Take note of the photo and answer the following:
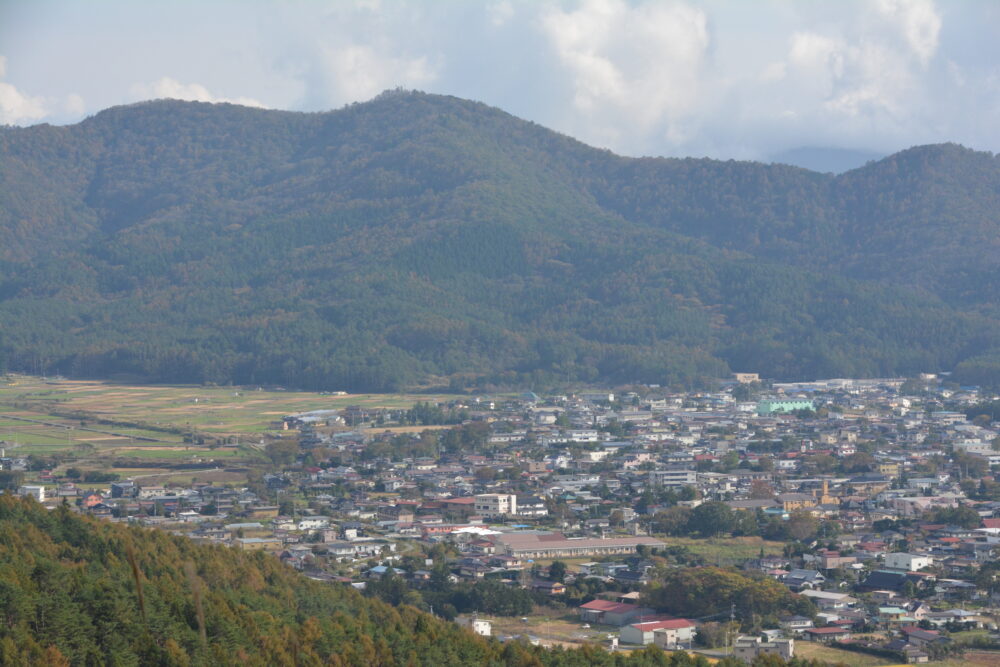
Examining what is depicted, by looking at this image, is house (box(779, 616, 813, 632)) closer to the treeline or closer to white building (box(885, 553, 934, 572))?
the treeline

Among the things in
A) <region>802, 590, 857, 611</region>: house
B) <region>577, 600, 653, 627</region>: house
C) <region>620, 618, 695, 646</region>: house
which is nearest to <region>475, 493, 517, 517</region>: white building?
<region>577, 600, 653, 627</region>: house

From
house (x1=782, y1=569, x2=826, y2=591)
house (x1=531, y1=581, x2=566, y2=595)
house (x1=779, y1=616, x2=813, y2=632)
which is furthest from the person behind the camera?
house (x1=782, y1=569, x2=826, y2=591)

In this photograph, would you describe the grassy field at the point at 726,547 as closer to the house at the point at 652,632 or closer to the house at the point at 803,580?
the house at the point at 803,580

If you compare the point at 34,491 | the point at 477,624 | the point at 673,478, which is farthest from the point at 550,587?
the point at 673,478

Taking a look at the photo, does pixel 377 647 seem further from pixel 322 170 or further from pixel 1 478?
pixel 322 170

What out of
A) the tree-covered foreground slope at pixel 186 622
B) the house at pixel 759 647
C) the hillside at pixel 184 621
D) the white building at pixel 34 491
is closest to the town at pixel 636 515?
the house at pixel 759 647

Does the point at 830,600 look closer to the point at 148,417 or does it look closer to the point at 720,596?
the point at 720,596

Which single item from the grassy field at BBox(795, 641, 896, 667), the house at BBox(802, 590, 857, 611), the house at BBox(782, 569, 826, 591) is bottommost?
the grassy field at BBox(795, 641, 896, 667)
